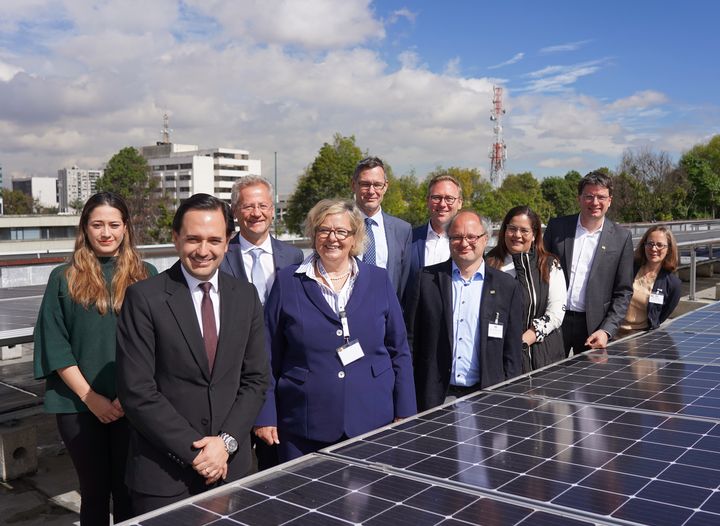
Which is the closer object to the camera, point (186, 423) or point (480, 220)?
point (186, 423)

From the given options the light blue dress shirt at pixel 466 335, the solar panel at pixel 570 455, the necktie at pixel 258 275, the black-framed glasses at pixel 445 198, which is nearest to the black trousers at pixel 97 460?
the necktie at pixel 258 275

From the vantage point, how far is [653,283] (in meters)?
4.75

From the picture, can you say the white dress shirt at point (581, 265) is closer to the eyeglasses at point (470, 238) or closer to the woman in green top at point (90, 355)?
the eyeglasses at point (470, 238)

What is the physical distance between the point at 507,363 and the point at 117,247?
2.12 metres

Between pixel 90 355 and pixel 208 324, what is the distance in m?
0.84

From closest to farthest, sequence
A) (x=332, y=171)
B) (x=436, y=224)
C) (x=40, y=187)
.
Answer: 1. (x=436, y=224)
2. (x=332, y=171)
3. (x=40, y=187)

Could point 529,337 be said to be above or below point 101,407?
above

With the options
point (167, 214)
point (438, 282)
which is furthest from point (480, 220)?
point (167, 214)

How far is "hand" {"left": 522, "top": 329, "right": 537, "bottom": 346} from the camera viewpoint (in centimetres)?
396

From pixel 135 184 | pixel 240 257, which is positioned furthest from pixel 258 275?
pixel 135 184

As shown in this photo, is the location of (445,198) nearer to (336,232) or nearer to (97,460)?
(336,232)

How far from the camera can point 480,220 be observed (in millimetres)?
3574

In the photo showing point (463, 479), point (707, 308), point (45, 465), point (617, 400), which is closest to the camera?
point (463, 479)

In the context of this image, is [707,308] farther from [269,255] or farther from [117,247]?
[117,247]
